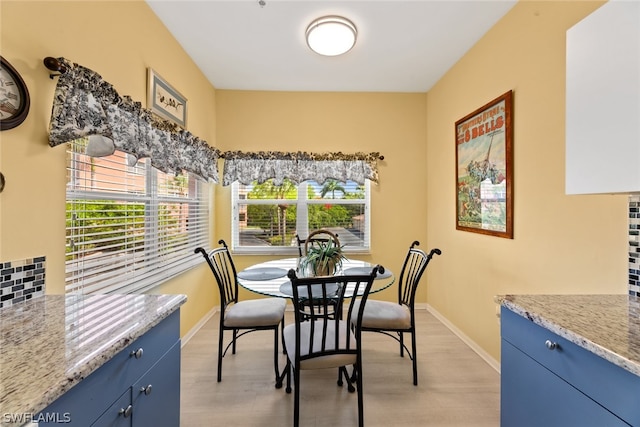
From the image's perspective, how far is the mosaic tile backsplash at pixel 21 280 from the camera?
1130 mm

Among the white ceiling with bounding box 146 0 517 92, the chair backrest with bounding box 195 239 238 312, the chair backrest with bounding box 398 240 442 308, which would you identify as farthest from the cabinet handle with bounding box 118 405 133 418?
the white ceiling with bounding box 146 0 517 92

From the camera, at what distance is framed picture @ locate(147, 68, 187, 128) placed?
7.11ft

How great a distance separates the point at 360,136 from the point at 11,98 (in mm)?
3068

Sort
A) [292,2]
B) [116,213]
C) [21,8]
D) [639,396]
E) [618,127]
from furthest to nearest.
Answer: [292,2]
[116,213]
[21,8]
[618,127]
[639,396]

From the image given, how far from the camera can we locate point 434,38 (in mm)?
2512

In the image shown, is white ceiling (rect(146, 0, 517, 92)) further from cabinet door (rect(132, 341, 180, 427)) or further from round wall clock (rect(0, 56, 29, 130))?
cabinet door (rect(132, 341, 180, 427))

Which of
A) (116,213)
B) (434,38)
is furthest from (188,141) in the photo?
(434,38)

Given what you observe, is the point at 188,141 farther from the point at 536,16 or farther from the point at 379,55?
the point at 536,16

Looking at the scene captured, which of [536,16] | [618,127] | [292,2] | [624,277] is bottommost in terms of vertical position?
[624,277]

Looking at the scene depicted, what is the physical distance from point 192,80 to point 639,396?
3.54 meters

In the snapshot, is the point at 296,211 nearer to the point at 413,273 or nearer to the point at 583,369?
the point at 413,273

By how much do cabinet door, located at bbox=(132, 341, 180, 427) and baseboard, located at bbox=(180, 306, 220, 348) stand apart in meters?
1.43

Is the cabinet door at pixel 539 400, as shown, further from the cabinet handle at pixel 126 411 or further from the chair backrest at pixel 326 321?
the cabinet handle at pixel 126 411

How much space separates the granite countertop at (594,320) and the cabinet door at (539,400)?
184 mm
